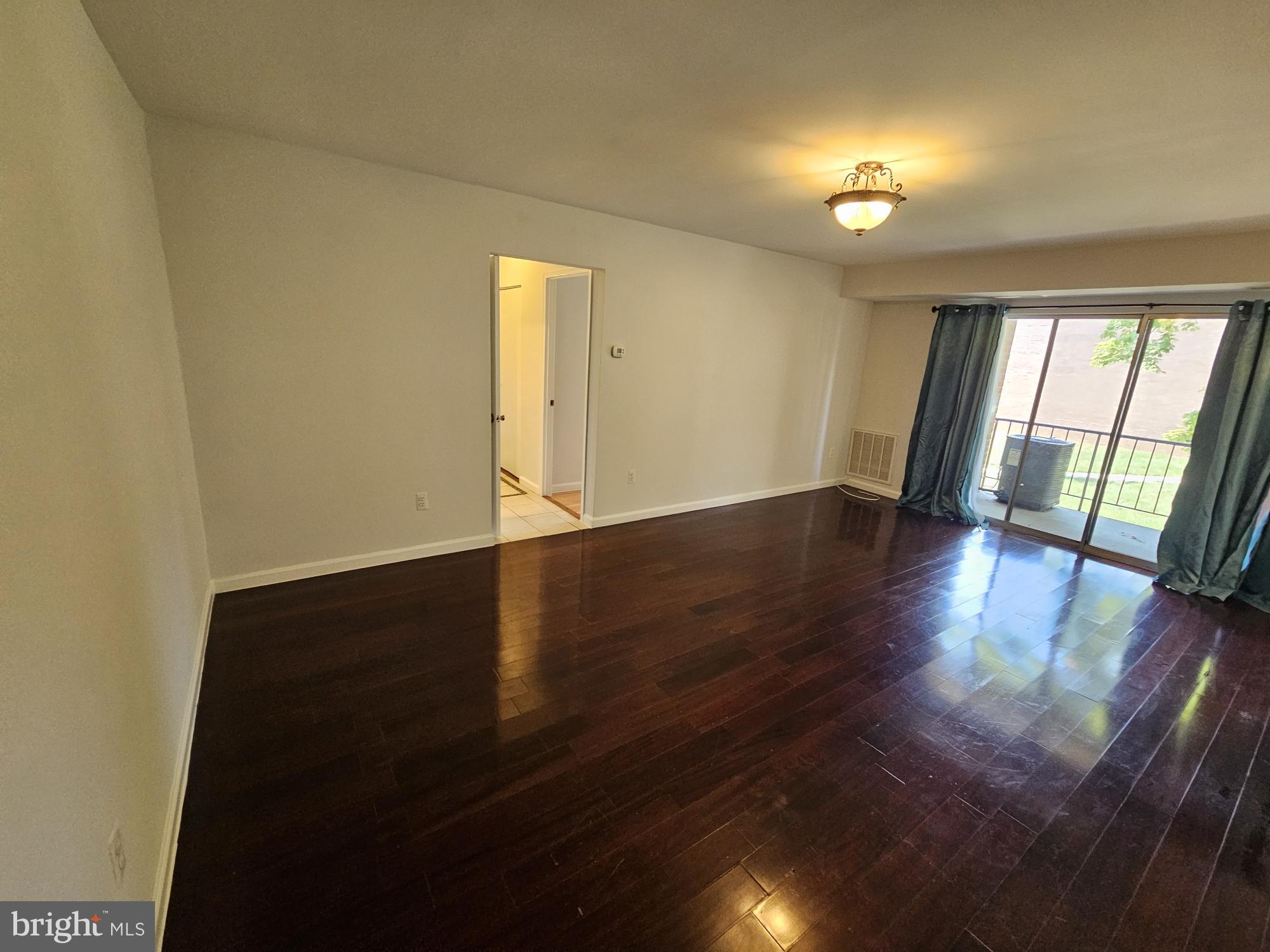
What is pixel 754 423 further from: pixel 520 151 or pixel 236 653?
pixel 236 653

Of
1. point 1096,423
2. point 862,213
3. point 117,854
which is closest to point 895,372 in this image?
point 1096,423

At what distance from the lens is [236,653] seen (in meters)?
2.42

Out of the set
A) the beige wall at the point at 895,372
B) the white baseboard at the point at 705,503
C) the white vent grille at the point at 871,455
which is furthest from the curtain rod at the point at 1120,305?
the white baseboard at the point at 705,503

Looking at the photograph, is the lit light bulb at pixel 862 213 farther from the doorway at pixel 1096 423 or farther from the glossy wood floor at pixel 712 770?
the doorway at pixel 1096 423

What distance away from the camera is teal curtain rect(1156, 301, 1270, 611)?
3453 millimetres

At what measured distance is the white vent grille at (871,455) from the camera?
230 inches

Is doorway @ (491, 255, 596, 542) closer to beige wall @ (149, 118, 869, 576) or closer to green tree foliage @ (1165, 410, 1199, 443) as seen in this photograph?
beige wall @ (149, 118, 869, 576)

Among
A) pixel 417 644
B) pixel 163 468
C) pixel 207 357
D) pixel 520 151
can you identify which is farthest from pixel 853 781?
pixel 207 357

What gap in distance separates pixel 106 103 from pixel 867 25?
2.52m

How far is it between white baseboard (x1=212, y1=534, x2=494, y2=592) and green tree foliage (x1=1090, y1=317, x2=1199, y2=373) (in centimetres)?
537

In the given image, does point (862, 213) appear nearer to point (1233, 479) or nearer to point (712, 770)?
point (712, 770)

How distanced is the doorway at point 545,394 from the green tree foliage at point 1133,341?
14.4ft

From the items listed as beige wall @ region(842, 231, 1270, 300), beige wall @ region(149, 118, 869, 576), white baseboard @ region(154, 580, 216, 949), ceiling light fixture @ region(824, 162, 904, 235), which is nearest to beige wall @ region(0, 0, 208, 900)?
white baseboard @ region(154, 580, 216, 949)

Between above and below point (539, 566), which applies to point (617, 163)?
above
